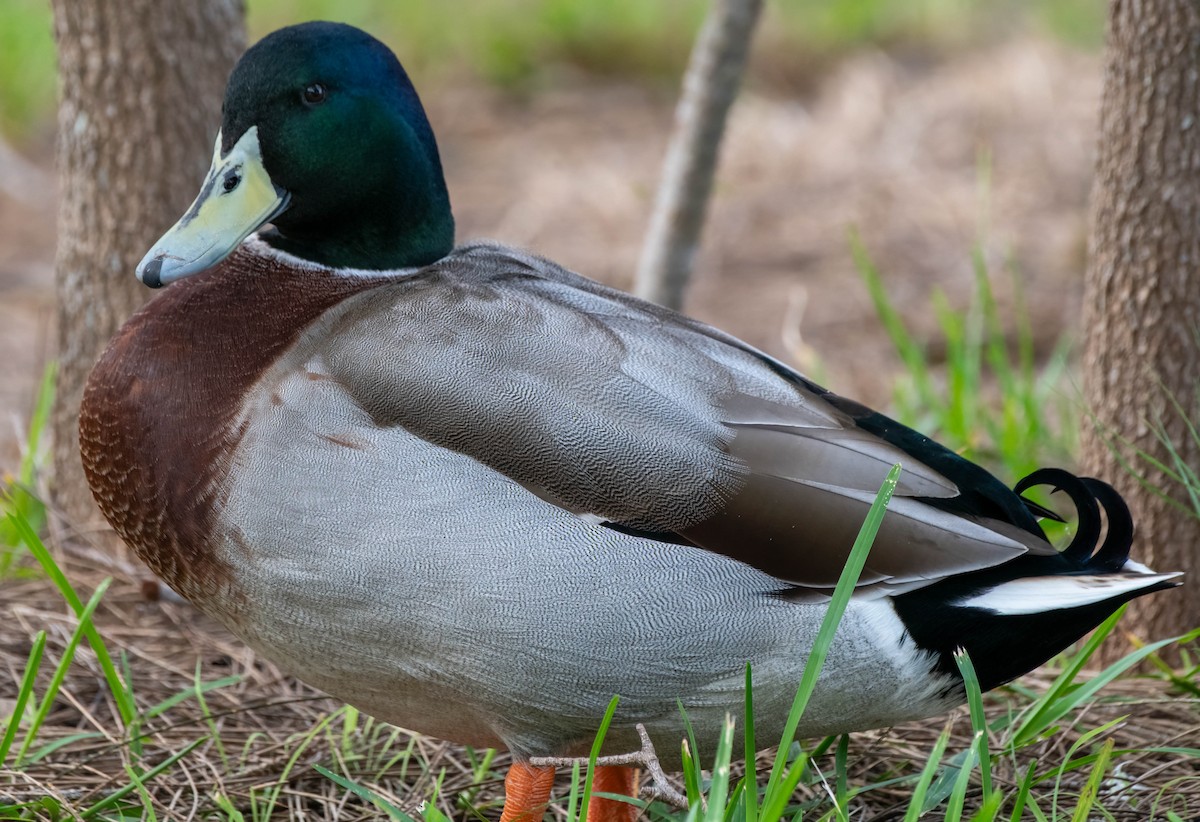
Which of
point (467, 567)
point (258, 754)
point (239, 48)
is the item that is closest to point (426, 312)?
point (467, 567)

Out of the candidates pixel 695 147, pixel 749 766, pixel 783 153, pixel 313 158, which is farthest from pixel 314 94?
pixel 783 153

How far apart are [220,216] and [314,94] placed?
0.88 ft

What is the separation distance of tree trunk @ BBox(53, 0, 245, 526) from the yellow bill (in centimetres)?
105

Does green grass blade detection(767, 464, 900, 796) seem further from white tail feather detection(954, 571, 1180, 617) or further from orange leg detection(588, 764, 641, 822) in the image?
orange leg detection(588, 764, 641, 822)

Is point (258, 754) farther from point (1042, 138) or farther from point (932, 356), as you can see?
point (1042, 138)

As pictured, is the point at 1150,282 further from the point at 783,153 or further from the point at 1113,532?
the point at 783,153

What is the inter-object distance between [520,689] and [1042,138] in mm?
5737

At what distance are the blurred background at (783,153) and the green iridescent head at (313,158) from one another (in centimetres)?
220

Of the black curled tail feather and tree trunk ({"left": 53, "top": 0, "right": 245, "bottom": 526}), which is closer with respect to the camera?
the black curled tail feather

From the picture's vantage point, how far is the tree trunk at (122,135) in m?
3.32

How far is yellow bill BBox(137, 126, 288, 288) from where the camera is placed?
228 centimetres

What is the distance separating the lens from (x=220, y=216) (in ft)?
7.73

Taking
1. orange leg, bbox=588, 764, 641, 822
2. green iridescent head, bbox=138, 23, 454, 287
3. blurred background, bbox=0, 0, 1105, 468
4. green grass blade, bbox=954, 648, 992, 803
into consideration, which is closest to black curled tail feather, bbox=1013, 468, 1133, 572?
green grass blade, bbox=954, 648, 992, 803

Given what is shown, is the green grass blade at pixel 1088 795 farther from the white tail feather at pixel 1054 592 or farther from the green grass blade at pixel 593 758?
the green grass blade at pixel 593 758
